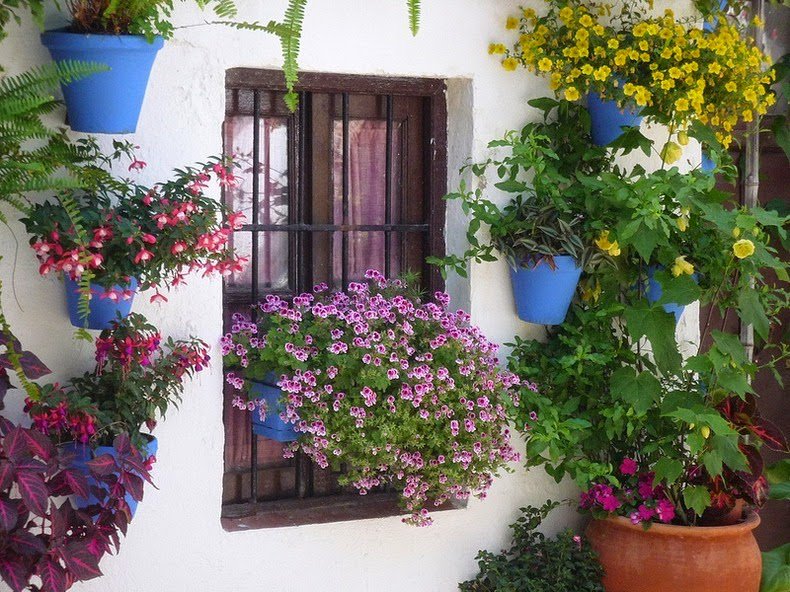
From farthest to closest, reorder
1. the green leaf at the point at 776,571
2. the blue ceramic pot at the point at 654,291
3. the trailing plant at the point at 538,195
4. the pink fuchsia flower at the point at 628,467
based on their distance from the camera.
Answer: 1. the green leaf at the point at 776,571
2. the blue ceramic pot at the point at 654,291
3. the pink fuchsia flower at the point at 628,467
4. the trailing plant at the point at 538,195

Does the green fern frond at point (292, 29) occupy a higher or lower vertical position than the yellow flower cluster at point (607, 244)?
higher

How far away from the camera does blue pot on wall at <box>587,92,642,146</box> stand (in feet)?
12.9

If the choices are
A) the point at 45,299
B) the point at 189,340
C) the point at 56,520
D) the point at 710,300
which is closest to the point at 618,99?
the point at 710,300

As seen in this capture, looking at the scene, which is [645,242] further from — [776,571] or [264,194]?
[776,571]

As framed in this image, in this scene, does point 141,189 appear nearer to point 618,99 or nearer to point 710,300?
point 618,99

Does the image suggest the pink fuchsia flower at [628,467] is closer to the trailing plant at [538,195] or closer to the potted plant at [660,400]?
the potted plant at [660,400]

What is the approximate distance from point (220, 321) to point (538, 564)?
138 cm

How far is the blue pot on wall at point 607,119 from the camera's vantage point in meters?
3.93

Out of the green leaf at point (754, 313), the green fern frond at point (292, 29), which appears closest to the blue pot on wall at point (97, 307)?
the green fern frond at point (292, 29)

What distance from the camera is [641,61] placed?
152 inches

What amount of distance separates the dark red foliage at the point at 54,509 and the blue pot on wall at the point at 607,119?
6.65 ft

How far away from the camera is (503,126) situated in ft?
12.9

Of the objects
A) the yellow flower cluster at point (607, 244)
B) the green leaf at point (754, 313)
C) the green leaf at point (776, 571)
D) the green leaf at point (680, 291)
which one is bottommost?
the green leaf at point (776, 571)

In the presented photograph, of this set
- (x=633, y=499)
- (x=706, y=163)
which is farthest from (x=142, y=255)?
(x=706, y=163)
